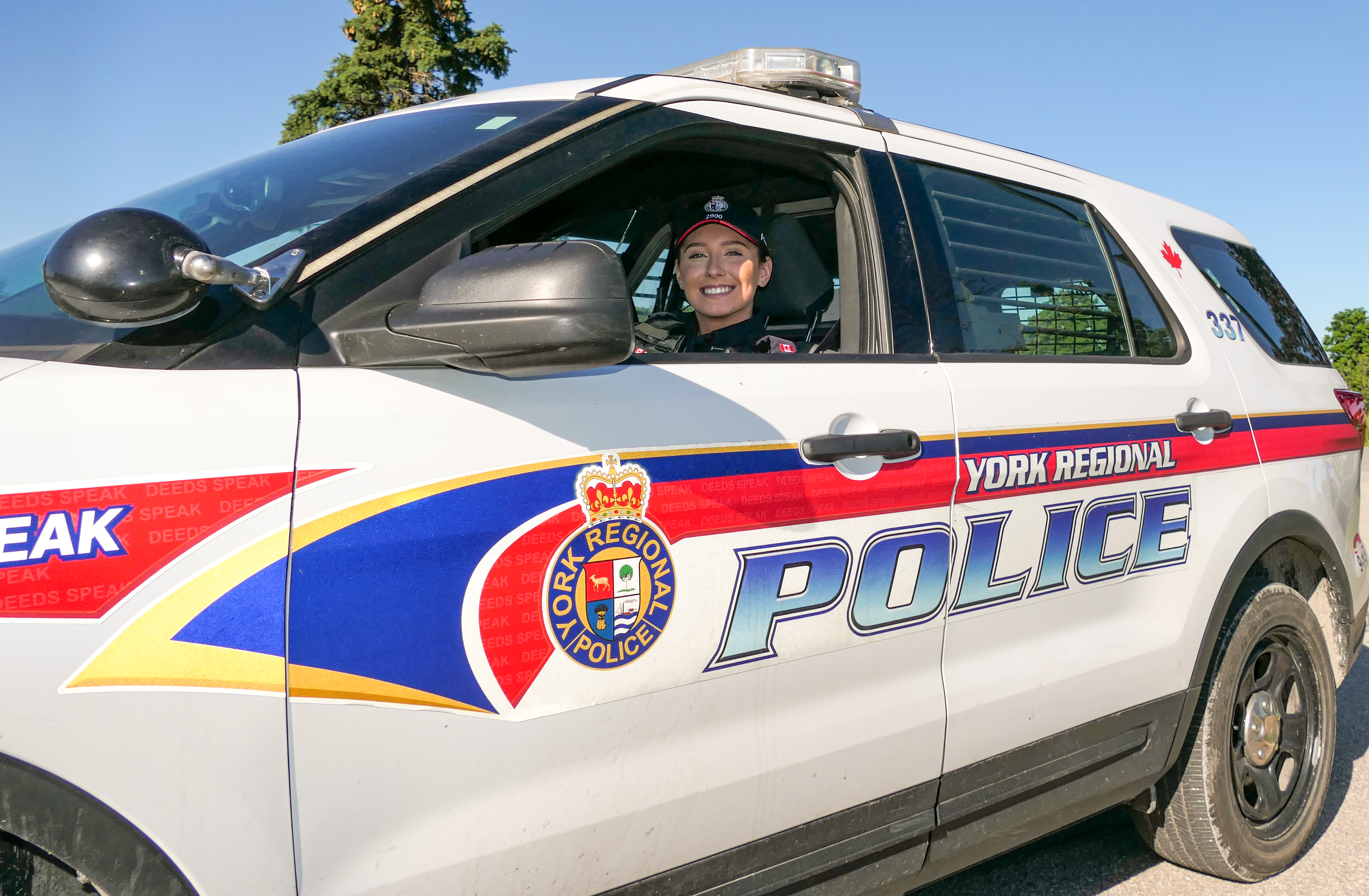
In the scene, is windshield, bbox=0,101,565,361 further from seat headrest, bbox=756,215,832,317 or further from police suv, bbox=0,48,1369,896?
seat headrest, bbox=756,215,832,317

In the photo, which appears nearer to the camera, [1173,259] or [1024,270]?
[1024,270]

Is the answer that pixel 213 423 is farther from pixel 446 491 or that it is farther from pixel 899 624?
pixel 899 624

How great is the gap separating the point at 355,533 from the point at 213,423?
23 cm

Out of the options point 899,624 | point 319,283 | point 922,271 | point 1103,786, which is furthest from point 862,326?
point 1103,786

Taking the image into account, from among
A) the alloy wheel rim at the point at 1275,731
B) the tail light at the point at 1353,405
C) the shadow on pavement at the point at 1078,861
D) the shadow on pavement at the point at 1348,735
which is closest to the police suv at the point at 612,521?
the alloy wheel rim at the point at 1275,731

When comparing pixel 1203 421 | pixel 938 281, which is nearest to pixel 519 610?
pixel 938 281

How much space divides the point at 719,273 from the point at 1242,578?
5.62 ft

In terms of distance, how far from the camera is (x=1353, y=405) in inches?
140

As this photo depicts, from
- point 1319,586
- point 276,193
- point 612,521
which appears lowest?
point 1319,586

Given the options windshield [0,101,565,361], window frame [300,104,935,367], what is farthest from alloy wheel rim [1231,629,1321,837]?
windshield [0,101,565,361]

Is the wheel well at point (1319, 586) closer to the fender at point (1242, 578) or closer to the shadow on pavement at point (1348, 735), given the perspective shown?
the fender at point (1242, 578)

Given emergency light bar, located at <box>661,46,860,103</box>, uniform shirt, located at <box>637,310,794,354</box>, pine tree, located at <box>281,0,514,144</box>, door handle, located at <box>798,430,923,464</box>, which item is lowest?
door handle, located at <box>798,430,923,464</box>

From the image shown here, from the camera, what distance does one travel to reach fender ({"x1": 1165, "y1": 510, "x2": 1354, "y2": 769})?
2.79 metres

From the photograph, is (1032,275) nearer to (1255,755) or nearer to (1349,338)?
(1255,755)
